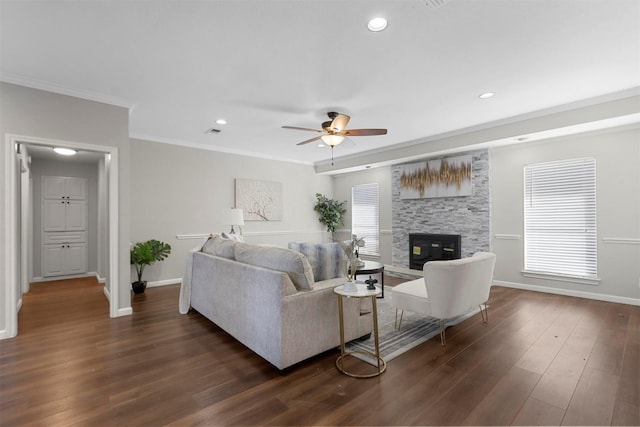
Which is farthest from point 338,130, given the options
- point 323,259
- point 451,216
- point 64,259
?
point 64,259

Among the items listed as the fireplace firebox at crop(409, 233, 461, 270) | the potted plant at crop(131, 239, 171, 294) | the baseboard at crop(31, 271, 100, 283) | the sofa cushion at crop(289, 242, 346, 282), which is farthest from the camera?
the baseboard at crop(31, 271, 100, 283)

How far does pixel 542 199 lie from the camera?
4820 millimetres

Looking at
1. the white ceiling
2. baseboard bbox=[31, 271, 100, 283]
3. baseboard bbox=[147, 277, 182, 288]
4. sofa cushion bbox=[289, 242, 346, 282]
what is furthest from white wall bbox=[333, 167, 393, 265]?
baseboard bbox=[31, 271, 100, 283]

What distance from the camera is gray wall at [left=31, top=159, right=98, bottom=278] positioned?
5.72 metres

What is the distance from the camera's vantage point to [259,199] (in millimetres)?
6738

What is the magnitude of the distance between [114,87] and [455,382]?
175 inches

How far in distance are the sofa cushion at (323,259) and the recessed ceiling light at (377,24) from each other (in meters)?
1.89

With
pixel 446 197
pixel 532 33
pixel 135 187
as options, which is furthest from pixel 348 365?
pixel 135 187

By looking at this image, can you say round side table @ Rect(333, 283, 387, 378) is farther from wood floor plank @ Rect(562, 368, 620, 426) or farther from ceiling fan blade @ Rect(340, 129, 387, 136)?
ceiling fan blade @ Rect(340, 129, 387, 136)

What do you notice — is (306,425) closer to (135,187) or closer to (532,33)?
(532,33)

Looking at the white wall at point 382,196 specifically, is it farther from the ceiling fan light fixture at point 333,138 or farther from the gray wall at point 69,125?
the gray wall at point 69,125

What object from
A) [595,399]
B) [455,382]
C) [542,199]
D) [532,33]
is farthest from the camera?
[542,199]

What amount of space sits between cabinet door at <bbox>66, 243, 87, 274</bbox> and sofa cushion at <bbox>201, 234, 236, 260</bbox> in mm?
3977

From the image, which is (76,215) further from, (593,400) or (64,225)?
(593,400)
